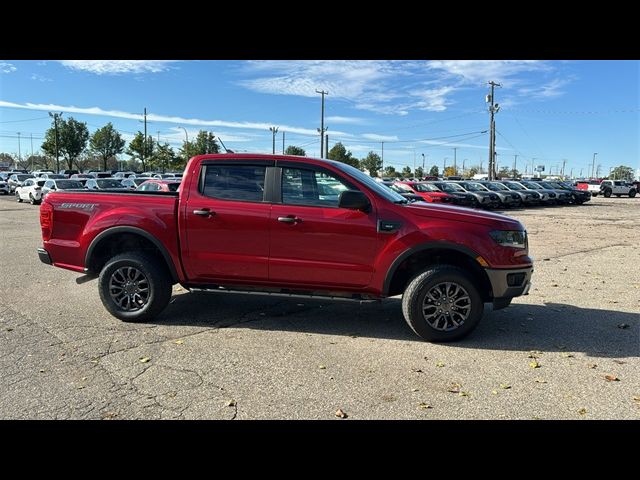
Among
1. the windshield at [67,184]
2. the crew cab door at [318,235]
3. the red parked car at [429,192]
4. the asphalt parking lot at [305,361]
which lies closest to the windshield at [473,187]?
the red parked car at [429,192]

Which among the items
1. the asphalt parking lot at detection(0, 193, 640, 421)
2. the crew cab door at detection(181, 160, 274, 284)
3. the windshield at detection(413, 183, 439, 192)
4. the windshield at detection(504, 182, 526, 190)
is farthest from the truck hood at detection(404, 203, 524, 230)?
the windshield at detection(504, 182, 526, 190)

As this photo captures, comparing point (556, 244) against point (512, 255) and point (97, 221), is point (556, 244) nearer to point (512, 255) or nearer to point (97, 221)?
point (512, 255)

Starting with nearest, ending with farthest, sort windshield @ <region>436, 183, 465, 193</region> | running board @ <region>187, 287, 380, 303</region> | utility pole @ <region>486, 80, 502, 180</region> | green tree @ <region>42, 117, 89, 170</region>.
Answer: running board @ <region>187, 287, 380, 303</region>, windshield @ <region>436, 183, 465, 193</region>, utility pole @ <region>486, 80, 502, 180</region>, green tree @ <region>42, 117, 89, 170</region>

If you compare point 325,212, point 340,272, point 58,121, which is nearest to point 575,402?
point 340,272

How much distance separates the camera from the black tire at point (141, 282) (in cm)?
548

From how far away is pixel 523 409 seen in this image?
3592mm

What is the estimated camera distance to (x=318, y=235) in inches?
202

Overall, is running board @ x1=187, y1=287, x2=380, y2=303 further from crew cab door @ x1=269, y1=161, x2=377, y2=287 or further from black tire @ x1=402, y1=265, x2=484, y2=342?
black tire @ x1=402, y1=265, x2=484, y2=342

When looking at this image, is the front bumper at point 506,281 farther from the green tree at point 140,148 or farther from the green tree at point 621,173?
the green tree at point 621,173

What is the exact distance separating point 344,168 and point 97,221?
289 centimetres

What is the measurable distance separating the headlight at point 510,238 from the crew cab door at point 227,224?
239cm

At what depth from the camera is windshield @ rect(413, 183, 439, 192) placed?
2694cm

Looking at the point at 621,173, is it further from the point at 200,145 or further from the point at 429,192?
the point at 429,192

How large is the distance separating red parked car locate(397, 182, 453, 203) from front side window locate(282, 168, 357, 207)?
19.3 m
